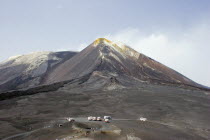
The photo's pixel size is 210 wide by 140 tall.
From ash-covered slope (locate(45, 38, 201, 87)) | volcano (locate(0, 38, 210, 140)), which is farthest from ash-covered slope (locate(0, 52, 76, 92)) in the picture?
ash-covered slope (locate(45, 38, 201, 87))

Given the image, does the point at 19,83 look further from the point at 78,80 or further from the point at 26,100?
the point at 26,100

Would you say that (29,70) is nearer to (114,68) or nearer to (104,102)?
(114,68)

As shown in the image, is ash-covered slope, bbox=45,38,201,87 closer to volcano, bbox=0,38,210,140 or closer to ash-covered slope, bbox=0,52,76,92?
volcano, bbox=0,38,210,140

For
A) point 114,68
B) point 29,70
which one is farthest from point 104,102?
point 29,70

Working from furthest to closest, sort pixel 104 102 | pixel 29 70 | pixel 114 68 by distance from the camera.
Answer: pixel 29 70 → pixel 114 68 → pixel 104 102

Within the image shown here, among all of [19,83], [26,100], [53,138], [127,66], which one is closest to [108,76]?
[127,66]

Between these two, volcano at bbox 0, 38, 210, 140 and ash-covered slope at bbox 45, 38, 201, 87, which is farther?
ash-covered slope at bbox 45, 38, 201, 87
